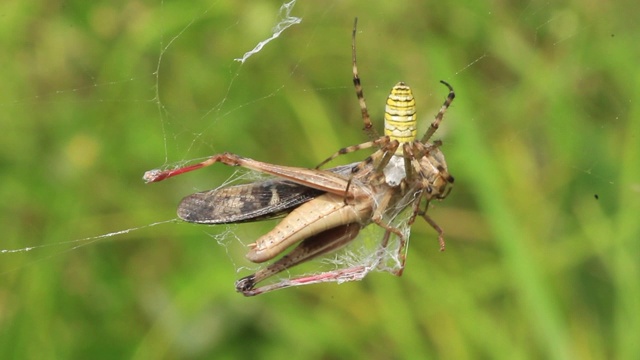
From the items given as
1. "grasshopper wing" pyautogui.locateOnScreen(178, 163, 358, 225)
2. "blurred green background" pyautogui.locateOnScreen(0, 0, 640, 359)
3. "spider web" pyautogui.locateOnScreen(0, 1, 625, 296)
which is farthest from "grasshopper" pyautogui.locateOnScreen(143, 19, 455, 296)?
"spider web" pyautogui.locateOnScreen(0, 1, 625, 296)

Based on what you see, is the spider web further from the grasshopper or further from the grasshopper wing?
the grasshopper wing

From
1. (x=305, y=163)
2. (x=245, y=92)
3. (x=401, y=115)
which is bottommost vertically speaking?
(x=305, y=163)

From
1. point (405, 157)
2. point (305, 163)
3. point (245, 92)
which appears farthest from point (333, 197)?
point (245, 92)

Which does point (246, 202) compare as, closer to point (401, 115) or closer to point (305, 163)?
point (401, 115)

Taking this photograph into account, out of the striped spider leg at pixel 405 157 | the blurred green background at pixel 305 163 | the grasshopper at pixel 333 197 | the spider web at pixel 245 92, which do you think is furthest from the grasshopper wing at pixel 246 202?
the spider web at pixel 245 92

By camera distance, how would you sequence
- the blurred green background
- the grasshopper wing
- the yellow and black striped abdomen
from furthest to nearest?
the blurred green background
the yellow and black striped abdomen
the grasshopper wing

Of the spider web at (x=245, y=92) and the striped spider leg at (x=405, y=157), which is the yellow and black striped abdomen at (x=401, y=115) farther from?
the spider web at (x=245, y=92)
